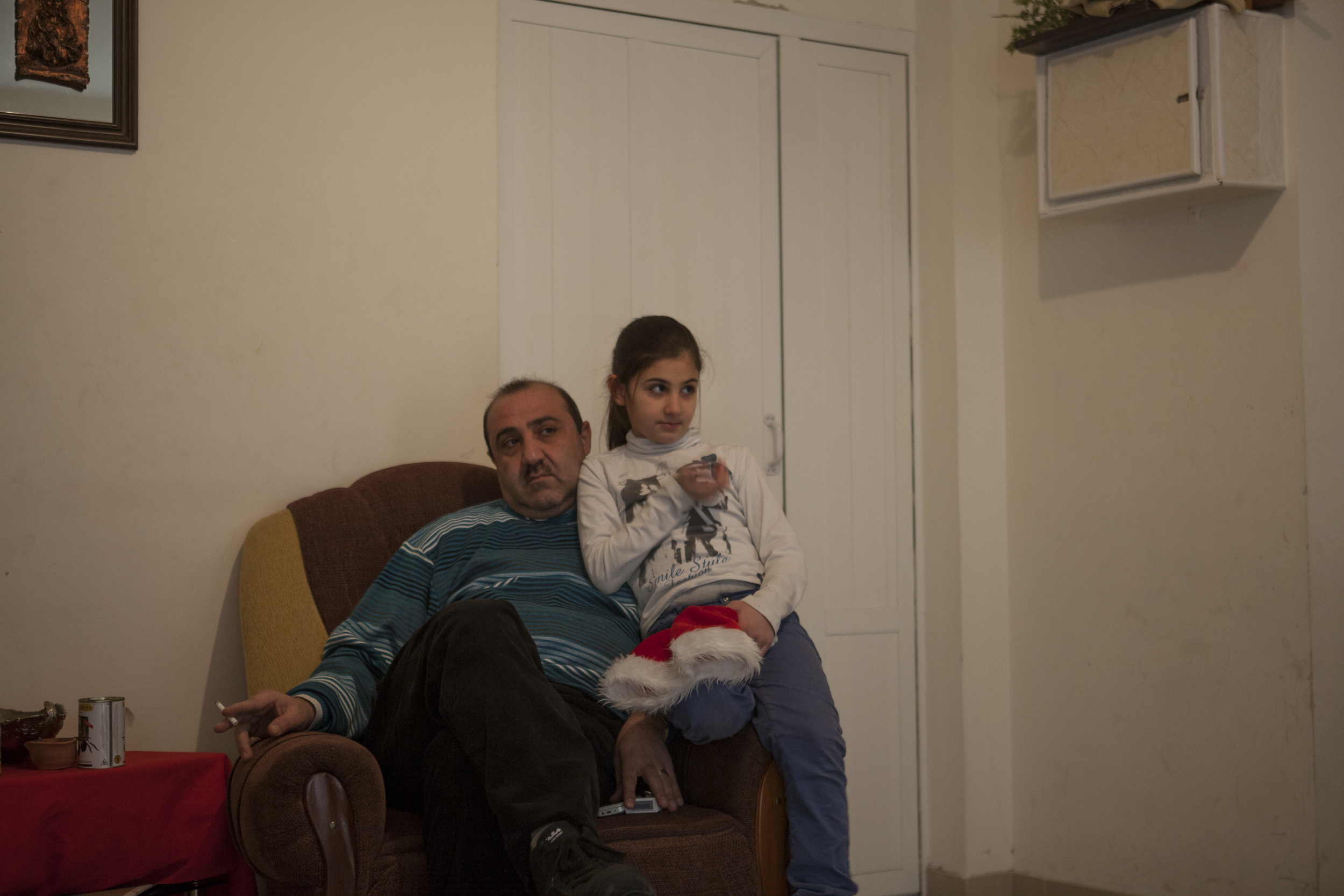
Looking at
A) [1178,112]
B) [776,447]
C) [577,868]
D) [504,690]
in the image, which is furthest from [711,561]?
[1178,112]

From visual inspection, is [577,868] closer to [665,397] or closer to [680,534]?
[680,534]

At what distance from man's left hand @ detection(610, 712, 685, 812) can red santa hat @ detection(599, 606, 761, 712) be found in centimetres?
5

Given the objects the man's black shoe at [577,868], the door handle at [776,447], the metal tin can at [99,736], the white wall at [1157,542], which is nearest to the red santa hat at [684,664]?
the man's black shoe at [577,868]

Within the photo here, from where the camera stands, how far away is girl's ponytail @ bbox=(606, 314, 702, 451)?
7.09 feet

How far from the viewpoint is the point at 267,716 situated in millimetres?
1701

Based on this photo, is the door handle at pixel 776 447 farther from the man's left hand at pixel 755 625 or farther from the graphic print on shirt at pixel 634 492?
the man's left hand at pixel 755 625

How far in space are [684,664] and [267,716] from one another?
26.4 inches

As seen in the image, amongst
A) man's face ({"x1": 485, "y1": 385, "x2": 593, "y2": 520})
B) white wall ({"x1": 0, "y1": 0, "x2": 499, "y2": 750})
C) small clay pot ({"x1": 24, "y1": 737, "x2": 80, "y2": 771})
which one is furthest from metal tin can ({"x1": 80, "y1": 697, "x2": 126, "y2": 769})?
man's face ({"x1": 485, "y1": 385, "x2": 593, "y2": 520})

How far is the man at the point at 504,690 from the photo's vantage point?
4.91 ft

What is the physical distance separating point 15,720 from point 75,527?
0.51 m

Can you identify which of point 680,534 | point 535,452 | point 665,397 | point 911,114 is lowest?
point 680,534

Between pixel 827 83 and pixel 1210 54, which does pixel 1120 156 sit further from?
pixel 827 83

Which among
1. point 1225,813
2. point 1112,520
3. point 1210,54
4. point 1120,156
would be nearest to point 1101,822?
point 1225,813

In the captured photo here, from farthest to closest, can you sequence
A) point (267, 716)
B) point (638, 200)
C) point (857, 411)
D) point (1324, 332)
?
point (857, 411), point (638, 200), point (1324, 332), point (267, 716)
